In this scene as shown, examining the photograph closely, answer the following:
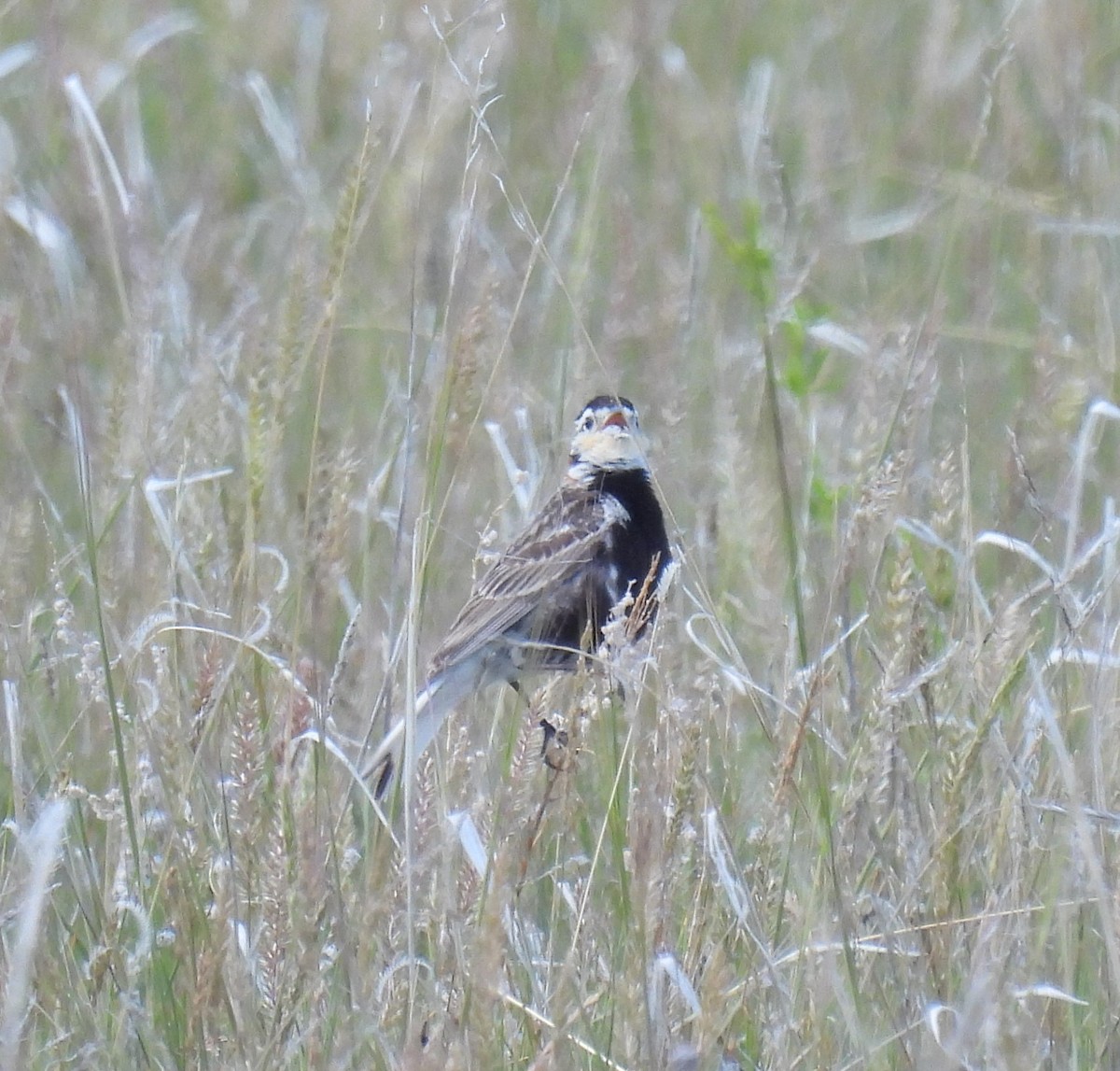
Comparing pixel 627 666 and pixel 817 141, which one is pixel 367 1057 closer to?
pixel 627 666

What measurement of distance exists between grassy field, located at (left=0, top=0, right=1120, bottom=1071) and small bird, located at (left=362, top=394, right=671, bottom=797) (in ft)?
0.38

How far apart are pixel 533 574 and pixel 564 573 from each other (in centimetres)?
6

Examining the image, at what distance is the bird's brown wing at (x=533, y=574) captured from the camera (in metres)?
3.95

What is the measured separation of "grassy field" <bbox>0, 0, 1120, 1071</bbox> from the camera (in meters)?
2.15

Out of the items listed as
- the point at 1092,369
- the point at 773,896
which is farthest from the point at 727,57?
the point at 773,896

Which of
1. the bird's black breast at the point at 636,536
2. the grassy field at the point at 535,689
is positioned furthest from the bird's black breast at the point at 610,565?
the grassy field at the point at 535,689

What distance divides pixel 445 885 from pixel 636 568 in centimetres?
209

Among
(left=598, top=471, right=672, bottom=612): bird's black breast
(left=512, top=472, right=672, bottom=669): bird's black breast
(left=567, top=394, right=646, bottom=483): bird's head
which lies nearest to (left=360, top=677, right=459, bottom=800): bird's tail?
(left=512, top=472, right=672, bottom=669): bird's black breast

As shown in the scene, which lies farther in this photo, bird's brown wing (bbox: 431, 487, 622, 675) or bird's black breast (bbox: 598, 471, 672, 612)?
bird's black breast (bbox: 598, 471, 672, 612)

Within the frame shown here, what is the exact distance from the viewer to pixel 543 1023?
7.55 ft

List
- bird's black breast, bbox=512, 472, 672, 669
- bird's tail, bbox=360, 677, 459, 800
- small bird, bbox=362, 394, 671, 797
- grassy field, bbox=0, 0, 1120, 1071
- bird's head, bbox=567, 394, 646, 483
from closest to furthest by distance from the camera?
grassy field, bbox=0, 0, 1120, 1071, bird's tail, bbox=360, 677, 459, 800, small bird, bbox=362, 394, 671, 797, bird's black breast, bbox=512, 472, 672, 669, bird's head, bbox=567, 394, 646, 483

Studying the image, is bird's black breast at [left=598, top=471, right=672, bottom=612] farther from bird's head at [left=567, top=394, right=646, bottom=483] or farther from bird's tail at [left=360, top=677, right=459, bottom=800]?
bird's tail at [left=360, top=677, right=459, bottom=800]

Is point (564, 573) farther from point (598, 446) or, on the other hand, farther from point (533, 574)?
point (598, 446)

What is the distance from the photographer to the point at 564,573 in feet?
13.2
